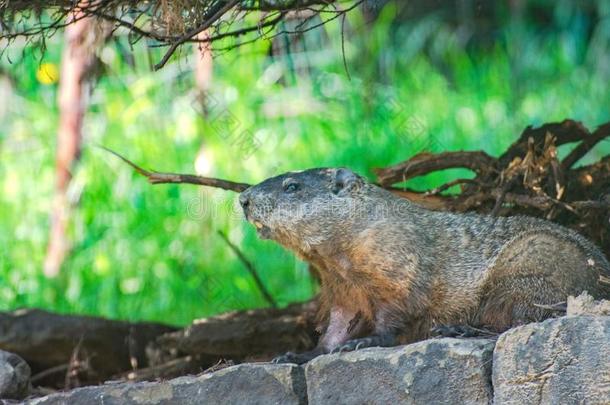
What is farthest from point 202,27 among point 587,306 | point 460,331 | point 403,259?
point 587,306

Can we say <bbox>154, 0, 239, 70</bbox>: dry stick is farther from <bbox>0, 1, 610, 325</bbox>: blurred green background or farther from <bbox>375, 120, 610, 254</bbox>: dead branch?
<bbox>0, 1, 610, 325</bbox>: blurred green background

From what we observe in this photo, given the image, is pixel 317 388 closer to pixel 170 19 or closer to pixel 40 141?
pixel 170 19

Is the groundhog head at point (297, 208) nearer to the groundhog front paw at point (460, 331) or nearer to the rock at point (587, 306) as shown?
the groundhog front paw at point (460, 331)

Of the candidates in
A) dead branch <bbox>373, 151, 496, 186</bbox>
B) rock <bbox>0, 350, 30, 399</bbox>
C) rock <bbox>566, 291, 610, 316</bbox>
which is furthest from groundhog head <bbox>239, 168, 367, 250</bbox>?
rock <bbox>566, 291, 610, 316</bbox>

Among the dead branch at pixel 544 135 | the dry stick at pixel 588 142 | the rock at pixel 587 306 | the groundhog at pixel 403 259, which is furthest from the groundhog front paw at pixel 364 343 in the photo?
the dry stick at pixel 588 142

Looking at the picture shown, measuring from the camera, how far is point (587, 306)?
4617mm

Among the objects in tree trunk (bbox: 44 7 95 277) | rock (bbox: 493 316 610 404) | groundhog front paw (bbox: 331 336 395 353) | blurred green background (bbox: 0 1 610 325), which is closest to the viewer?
rock (bbox: 493 316 610 404)

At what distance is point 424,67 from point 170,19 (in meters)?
5.45

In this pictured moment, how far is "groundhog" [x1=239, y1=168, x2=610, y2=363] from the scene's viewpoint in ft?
18.2

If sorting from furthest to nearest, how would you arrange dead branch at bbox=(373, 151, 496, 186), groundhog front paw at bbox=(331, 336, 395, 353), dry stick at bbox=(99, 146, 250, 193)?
dead branch at bbox=(373, 151, 496, 186) → dry stick at bbox=(99, 146, 250, 193) → groundhog front paw at bbox=(331, 336, 395, 353)

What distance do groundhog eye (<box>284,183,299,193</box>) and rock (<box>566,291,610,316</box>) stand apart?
1.60m

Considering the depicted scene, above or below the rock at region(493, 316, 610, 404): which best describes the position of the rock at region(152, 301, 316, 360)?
below

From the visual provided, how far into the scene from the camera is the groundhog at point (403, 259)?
555 cm

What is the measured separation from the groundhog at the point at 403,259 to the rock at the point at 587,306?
725 mm
